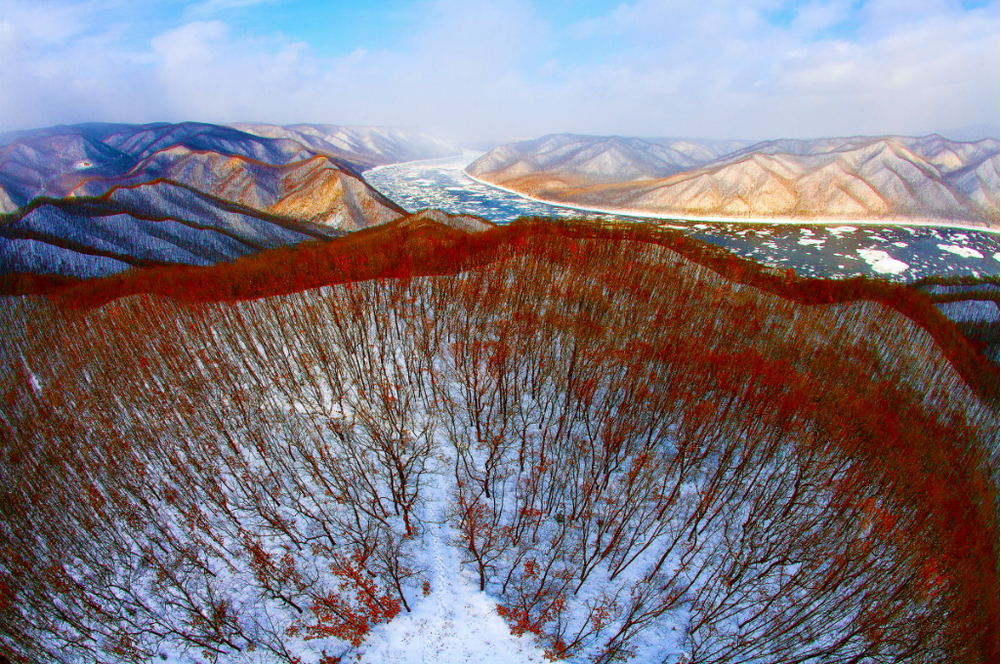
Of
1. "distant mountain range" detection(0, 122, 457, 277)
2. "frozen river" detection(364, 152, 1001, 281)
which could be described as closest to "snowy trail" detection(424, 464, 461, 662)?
"distant mountain range" detection(0, 122, 457, 277)

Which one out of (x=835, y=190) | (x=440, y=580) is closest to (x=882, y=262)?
(x=835, y=190)

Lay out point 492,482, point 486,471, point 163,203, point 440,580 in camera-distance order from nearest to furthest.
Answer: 1. point 440,580
2. point 486,471
3. point 492,482
4. point 163,203

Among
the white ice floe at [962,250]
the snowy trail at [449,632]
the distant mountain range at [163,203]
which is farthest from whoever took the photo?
the white ice floe at [962,250]

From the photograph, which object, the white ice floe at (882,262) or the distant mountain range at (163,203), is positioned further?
the white ice floe at (882,262)

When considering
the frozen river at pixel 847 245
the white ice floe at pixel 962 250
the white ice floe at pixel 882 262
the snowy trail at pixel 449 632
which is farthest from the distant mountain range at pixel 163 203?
the white ice floe at pixel 962 250

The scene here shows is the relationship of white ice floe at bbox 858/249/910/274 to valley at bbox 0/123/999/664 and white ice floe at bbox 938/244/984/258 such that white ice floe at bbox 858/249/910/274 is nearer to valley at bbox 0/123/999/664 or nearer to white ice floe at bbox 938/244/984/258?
white ice floe at bbox 938/244/984/258

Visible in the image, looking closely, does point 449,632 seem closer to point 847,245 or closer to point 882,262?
point 882,262

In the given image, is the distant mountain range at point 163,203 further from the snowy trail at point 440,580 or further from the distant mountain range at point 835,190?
the distant mountain range at point 835,190
